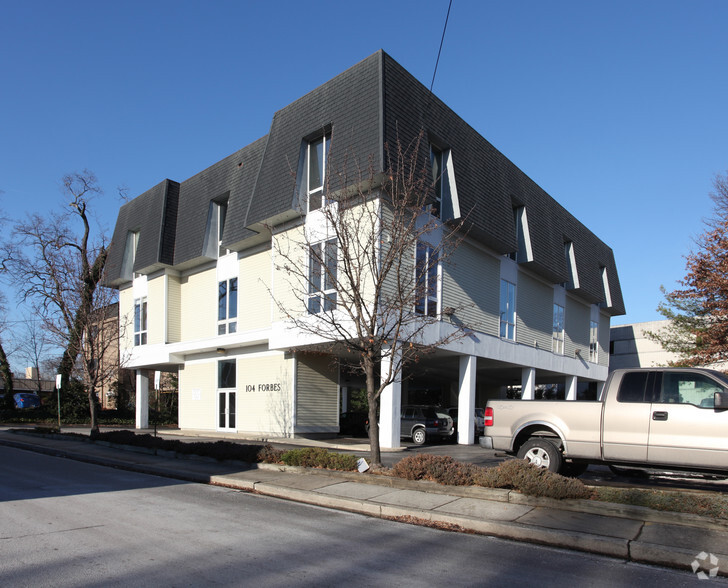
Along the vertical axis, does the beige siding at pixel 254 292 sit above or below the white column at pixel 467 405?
above

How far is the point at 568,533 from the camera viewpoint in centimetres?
711

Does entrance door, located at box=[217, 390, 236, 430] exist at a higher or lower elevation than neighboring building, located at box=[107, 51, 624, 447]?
lower

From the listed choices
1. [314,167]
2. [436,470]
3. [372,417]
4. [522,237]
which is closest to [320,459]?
[372,417]

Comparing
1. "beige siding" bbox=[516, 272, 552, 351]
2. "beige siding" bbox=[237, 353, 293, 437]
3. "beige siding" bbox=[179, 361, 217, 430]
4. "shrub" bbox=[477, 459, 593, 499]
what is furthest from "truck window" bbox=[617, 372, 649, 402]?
"beige siding" bbox=[179, 361, 217, 430]

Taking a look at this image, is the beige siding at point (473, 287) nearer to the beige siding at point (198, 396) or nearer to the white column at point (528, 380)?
the white column at point (528, 380)

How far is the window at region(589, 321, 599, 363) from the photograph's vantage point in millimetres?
37188

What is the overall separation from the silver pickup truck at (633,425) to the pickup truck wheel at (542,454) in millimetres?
18

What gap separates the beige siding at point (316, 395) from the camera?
2305 cm

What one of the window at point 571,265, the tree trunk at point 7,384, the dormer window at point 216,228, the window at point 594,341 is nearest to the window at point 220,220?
the dormer window at point 216,228

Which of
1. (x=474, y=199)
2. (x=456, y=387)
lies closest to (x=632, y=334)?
(x=456, y=387)

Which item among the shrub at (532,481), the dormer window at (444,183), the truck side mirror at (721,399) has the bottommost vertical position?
the shrub at (532,481)

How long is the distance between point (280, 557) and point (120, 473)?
8.96m

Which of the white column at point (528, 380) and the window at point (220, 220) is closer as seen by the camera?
the window at point (220, 220)

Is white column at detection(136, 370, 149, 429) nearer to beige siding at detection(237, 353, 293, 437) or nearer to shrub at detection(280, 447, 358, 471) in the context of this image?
Answer: beige siding at detection(237, 353, 293, 437)
